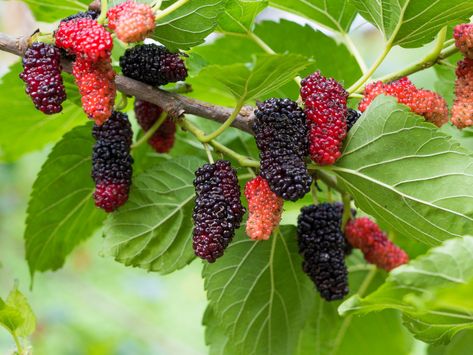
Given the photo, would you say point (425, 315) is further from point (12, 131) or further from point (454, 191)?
point (12, 131)

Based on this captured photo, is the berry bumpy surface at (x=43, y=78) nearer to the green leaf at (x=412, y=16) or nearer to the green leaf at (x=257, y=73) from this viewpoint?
the green leaf at (x=257, y=73)

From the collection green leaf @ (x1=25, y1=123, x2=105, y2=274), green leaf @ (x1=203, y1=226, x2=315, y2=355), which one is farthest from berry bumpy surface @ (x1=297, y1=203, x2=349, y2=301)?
green leaf @ (x1=25, y1=123, x2=105, y2=274)

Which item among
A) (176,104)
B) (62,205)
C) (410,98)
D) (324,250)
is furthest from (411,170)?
(62,205)

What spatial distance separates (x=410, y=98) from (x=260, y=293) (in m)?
0.41

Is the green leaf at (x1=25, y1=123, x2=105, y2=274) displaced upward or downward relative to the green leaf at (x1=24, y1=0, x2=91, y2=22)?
downward

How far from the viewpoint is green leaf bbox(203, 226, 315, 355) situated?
108 cm

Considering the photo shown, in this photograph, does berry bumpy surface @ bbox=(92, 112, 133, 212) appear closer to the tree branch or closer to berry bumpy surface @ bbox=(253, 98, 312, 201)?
the tree branch

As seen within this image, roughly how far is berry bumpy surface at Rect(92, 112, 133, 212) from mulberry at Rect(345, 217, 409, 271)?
0.41 m

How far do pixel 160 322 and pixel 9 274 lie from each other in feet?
2.77

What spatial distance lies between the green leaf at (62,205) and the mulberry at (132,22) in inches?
14.1

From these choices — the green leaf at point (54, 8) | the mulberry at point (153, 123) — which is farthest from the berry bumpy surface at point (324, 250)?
the green leaf at point (54, 8)

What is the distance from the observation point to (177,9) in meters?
0.92

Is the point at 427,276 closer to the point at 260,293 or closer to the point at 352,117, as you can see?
the point at 352,117

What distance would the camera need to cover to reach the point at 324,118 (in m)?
0.87
